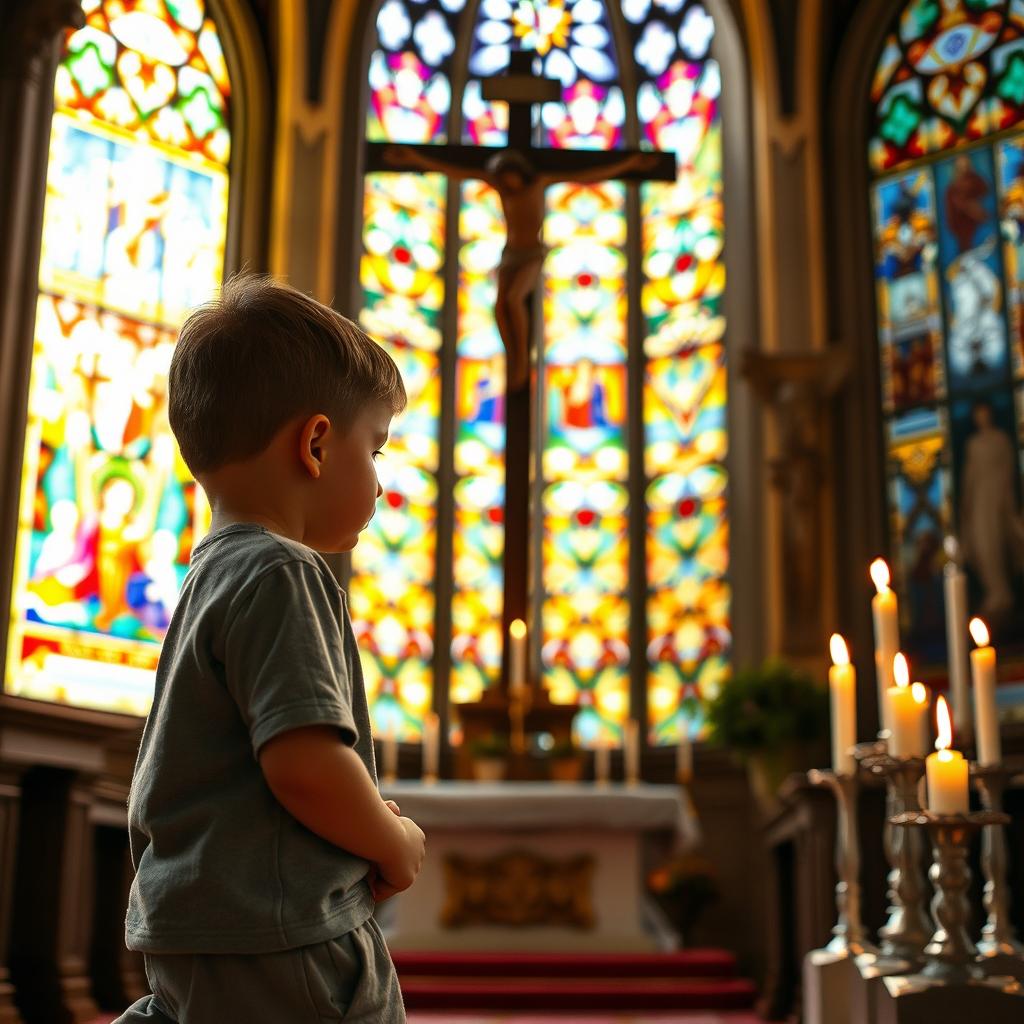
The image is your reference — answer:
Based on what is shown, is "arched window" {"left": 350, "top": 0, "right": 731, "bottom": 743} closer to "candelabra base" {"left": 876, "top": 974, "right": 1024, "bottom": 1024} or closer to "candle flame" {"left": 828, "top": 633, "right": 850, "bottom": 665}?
"candle flame" {"left": 828, "top": 633, "right": 850, "bottom": 665}

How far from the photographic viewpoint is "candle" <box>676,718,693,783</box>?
6973 millimetres

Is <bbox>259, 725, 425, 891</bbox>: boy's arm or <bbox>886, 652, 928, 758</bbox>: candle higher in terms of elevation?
<bbox>886, 652, 928, 758</bbox>: candle

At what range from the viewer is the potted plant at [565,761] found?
605cm

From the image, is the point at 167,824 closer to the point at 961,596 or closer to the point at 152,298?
the point at 961,596

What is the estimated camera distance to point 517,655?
6.14m

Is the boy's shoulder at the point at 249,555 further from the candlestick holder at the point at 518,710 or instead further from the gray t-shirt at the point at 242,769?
the candlestick holder at the point at 518,710

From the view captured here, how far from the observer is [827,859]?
4441 mm

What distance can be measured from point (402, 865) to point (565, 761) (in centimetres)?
502

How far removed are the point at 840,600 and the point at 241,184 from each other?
13.1 ft

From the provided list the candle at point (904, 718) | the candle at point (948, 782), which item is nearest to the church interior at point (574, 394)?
the candle at point (904, 718)

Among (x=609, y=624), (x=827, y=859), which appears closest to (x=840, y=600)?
(x=609, y=624)

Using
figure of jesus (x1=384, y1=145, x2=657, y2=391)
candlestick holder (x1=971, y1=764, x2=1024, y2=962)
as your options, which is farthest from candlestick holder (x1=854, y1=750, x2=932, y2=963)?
figure of jesus (x1=384, y1=145, x2=657, y2=391)

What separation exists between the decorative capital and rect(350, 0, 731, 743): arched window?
8.15ft

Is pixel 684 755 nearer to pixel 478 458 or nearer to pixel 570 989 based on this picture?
pixel 570 989
